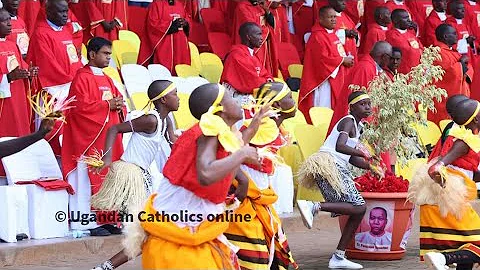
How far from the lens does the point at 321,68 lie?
1434cm

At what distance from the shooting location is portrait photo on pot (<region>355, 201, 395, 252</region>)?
941 centimetres

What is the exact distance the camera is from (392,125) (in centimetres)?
993

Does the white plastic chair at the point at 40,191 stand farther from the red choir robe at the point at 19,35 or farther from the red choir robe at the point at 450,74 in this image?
the red choir robe at the point at 450,74

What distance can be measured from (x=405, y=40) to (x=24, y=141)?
33.3 ft

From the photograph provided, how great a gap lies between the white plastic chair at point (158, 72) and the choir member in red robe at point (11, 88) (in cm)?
238

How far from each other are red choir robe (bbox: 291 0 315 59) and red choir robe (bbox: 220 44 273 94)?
415 cm

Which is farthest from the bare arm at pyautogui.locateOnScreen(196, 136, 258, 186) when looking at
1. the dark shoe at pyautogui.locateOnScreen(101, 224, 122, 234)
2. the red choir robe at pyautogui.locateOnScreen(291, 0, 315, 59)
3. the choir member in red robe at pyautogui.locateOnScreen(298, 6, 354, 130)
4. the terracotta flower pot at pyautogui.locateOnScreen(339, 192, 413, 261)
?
the red choir robe at pyautogui.locateOnScreen(291, 0, 315, 59)

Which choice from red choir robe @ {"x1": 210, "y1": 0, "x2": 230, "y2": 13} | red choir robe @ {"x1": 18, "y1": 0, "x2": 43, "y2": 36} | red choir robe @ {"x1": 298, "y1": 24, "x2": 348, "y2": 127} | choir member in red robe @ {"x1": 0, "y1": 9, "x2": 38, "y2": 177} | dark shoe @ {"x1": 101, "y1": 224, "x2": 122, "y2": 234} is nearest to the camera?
dark shoe @ {"x1": 101, "y1": 224, "x2": 122, "y2": 234}

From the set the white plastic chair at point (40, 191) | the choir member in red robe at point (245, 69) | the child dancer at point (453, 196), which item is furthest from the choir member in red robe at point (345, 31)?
the child dancer at point (453, 196)

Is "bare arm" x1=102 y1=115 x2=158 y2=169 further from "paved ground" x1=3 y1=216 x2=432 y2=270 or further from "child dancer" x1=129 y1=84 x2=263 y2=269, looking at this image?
"child dancer" x1=129 y1=84 x2=263 y2=269

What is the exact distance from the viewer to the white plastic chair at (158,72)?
41.7 feet

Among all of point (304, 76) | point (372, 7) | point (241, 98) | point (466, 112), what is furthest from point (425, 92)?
point (372, 7)

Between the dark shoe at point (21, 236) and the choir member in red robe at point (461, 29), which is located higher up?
the dark shoe at point (21, 236)

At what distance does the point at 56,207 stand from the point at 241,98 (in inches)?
139
